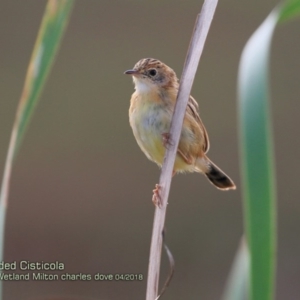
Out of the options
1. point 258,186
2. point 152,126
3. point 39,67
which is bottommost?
point 258,186

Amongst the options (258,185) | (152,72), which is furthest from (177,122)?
(152,72)

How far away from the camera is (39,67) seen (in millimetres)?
1444

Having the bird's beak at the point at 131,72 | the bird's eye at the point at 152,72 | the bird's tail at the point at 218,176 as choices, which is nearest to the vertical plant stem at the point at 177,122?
the bird's beak at the point at 131,72

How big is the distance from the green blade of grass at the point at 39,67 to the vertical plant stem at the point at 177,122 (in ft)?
1.84

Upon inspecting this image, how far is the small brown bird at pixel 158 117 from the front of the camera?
332 centimetres

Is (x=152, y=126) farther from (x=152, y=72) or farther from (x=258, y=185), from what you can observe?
(x=258, y=185)

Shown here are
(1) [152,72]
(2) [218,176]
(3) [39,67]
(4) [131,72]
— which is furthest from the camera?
(2) [218,176]

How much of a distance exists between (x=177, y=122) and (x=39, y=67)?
2.47ft

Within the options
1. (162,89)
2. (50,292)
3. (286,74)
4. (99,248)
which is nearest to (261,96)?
(162,89)

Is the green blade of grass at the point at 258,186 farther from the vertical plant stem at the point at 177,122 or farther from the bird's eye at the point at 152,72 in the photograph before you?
the bird's eye at the point at 152,72

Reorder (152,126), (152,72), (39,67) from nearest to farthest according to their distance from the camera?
(39,67) < (152,126) < (152,72)

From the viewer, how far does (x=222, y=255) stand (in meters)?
7.73

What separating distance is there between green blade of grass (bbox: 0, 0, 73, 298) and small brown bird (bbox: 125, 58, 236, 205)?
1.74 m

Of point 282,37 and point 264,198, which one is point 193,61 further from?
point 282,37
